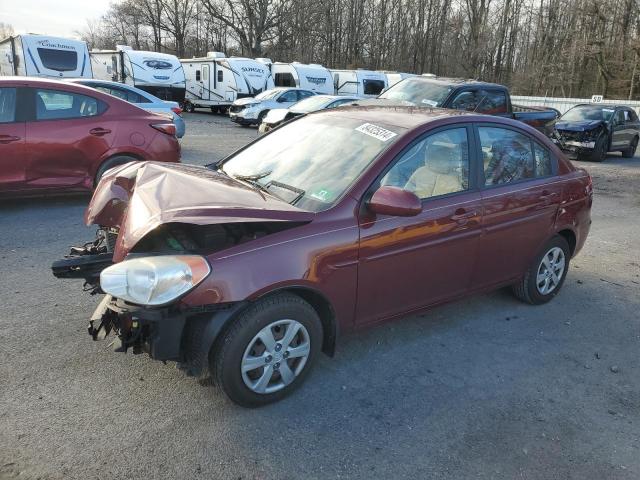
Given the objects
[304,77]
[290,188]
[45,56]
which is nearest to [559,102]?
[304,77]

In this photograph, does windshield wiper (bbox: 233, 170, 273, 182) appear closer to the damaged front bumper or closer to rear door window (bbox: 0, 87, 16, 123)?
the damaged front bumper

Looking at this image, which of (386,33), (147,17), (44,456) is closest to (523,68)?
(386,33)

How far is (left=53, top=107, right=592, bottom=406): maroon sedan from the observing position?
8.96 ft

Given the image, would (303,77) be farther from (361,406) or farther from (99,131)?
(361,406)

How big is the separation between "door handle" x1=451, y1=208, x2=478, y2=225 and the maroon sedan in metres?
0.02

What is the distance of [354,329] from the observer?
3359mm

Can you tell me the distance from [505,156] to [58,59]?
63.5 ft

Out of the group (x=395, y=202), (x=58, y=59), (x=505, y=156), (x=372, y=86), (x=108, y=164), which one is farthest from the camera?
(x=372, y=86)

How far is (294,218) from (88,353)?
5.44 ft

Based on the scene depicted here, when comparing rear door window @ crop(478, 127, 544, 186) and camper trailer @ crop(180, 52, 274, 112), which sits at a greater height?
camper trailer @ crop(180, 52, 274, 112)

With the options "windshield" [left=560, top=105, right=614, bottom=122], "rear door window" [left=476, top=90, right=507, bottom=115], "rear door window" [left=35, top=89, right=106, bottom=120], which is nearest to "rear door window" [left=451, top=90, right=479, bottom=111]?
"rear door window" [left=476, top=90, right=507, bottom=115]

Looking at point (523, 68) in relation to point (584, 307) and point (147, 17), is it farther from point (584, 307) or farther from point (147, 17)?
point (584, 307)

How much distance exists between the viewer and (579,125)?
53.8 ft

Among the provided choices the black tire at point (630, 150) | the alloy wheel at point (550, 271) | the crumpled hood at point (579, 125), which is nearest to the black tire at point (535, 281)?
the alloy wheel at point (550, 271)
